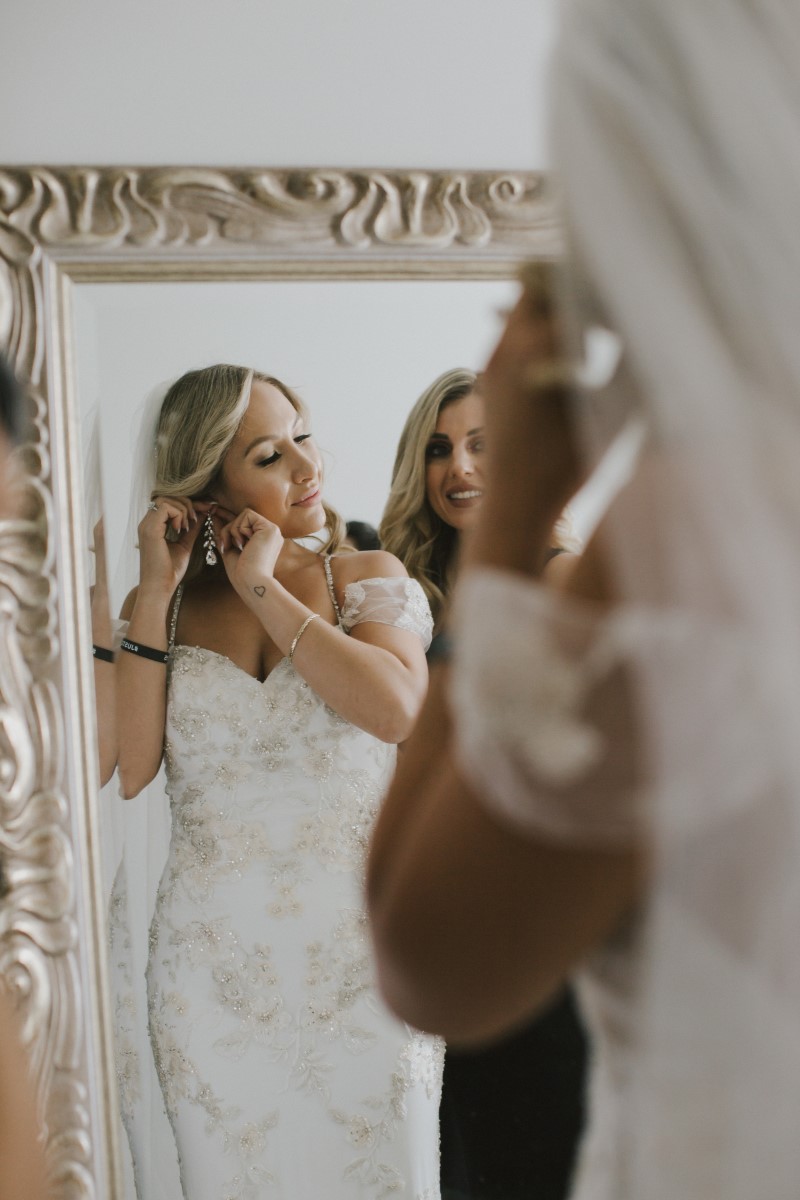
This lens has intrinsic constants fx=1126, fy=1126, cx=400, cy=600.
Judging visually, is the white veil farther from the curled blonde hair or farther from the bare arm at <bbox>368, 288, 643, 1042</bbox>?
the curled blonde hair

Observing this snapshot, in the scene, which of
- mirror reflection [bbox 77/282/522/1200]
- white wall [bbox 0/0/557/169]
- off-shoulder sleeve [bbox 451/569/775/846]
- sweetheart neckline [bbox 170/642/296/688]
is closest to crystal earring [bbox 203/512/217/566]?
mirror reflection [bbox 77/282/522/1200]

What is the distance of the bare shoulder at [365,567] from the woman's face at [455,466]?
10 cm

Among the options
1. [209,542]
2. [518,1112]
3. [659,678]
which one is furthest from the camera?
[209,542]

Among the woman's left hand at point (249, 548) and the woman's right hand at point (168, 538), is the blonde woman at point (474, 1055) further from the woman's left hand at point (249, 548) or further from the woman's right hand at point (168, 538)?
the woman's right hand at point (168, 538)

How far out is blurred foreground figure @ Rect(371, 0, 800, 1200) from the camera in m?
0.45

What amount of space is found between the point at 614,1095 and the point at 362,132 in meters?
1.44

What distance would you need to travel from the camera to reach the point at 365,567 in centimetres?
157

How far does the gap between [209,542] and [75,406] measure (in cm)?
25

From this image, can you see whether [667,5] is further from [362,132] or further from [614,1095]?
[362,132]

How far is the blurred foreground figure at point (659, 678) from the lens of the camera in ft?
1.47

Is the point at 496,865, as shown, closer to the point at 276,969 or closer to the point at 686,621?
the point at 686,621

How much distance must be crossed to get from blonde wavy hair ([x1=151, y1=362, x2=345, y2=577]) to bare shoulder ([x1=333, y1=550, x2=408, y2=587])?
7.6 inches

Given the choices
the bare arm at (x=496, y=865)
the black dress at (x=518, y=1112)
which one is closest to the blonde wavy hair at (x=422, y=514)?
the black dress at (x=518, y=1112)

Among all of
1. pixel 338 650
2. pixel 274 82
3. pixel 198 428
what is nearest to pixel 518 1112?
pixel 338 650
